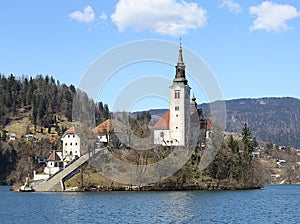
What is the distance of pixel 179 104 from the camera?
10850 cm

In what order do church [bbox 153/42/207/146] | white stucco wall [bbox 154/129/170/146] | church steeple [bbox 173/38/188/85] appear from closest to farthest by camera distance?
white stucco wall [bbox 154/129/170/146] → church [bbox 153/42/207/146] → church steeple [bbox 173/38/188/85]

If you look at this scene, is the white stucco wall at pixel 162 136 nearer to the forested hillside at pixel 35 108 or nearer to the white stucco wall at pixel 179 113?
the white stucco wall at pixel 179 113

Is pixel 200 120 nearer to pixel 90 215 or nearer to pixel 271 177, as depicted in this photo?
pixel 90 215

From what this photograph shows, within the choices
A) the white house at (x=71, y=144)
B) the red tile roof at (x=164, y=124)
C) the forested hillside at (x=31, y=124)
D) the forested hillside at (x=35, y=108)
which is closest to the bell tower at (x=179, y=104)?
the red tile roof at (x=164, y=124)

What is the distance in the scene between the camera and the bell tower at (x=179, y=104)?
108 m

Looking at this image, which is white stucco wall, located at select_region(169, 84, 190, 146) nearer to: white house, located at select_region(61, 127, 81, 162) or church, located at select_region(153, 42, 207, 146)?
church, located at select_region(153, 42, 207, 146)

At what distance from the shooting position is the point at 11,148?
495 ft

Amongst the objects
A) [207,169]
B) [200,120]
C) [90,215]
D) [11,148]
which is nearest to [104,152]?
[207,169]

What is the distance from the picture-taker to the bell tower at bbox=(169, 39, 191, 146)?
4232 inches

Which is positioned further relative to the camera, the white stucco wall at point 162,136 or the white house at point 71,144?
the white house at point 71,144

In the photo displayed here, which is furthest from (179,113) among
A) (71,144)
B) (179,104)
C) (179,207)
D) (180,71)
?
(179,207)

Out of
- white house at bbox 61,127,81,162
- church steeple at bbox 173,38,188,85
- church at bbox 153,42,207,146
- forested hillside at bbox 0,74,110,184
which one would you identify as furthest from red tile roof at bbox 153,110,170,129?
forested hillside at bbox 0,74,110,184

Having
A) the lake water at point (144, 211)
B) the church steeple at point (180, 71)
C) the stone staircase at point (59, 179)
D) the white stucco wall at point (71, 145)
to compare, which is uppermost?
the church steeple at point (180, 71)

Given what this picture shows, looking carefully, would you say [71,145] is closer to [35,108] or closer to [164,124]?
[164,124]
